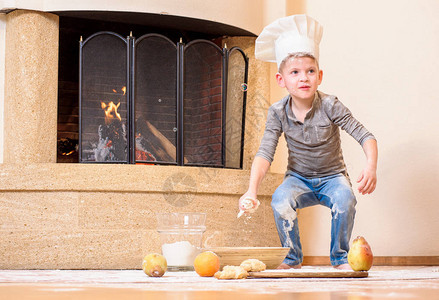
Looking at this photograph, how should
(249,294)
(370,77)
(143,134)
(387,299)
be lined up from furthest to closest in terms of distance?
(370,77) < (143,134) < (249,294) < (387,299)

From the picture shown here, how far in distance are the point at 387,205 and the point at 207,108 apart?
2.82 ft

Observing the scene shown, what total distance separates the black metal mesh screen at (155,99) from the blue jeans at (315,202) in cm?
59

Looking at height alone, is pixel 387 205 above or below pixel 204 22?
below

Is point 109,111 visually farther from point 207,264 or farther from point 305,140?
point 207,264

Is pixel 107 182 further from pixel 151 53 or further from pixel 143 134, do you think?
pixel 151 53

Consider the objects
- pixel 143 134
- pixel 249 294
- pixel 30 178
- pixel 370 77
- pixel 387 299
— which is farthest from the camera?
pixel 370 77

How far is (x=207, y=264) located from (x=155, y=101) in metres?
1.09

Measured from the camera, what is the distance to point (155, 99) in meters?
2.73

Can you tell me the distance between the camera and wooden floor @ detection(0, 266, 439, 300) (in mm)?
1221

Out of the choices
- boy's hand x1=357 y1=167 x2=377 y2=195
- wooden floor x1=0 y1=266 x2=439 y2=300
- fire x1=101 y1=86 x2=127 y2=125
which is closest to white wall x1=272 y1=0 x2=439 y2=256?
boy's hand x1=357 y1=167 x2=377 y2=195

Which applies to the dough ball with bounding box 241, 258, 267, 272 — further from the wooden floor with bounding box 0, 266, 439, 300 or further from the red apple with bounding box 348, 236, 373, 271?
the red apple with bounding box 348, 236, 373, 271

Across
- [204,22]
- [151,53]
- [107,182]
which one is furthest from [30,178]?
[204,22]

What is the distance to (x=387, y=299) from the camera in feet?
3.82

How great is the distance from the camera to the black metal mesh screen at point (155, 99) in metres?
2.71
